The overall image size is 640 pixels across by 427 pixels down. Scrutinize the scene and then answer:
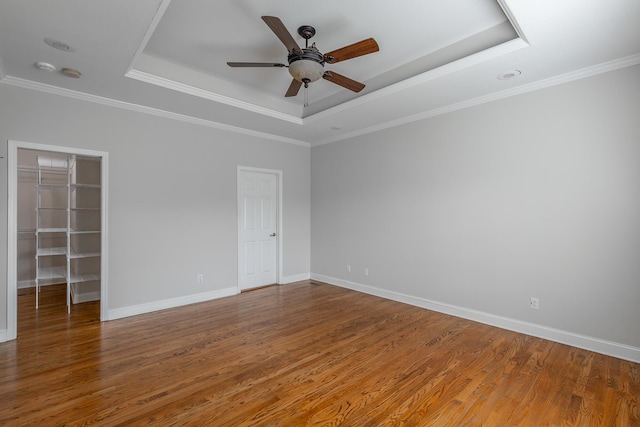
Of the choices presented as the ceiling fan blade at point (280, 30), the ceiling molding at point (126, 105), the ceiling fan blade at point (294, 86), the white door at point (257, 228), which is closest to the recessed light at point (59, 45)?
the ceiling molding at point (126, 105)

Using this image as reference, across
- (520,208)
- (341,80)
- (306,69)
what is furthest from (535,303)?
(306,69)

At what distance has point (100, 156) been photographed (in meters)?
3.81

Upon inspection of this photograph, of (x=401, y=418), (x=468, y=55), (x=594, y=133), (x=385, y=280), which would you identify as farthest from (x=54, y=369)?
(x=594, y=133)

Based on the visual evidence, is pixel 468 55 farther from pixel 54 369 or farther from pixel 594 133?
pixel 54 369

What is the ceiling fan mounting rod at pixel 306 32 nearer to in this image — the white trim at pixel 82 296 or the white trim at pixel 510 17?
the white trim at pixel 510 17

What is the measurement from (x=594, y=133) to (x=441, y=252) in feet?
6.69

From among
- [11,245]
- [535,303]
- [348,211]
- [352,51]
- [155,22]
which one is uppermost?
[155,22]

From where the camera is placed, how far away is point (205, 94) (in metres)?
3.72

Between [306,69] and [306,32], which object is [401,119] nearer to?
[306,32]

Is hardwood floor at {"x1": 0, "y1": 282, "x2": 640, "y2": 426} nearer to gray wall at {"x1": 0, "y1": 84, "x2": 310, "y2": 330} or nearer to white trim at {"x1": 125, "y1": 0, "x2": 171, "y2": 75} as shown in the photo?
gray wall at {"x1": 0, "y1": 84, "x2": 310, "y2": 330}

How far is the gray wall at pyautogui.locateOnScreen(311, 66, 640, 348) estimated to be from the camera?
2.92 m

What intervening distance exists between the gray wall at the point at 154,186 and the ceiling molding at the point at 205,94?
0.96 meters

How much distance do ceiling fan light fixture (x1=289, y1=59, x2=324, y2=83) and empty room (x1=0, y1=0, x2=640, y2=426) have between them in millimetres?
22

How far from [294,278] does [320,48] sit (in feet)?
13.3
